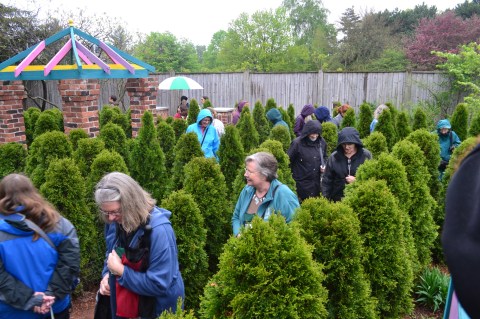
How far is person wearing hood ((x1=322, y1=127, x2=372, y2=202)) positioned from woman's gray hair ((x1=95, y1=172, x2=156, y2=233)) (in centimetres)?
302

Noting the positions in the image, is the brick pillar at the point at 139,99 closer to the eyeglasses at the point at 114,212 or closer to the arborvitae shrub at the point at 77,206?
the arborvitae shrub at the point at 77,206

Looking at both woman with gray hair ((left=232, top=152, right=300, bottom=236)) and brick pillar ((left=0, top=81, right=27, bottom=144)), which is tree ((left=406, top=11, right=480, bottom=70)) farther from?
woman with gray hair ((left=232, top=152, right=300, bottom=236))

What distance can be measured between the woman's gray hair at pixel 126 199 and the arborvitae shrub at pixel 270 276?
0.62 metres

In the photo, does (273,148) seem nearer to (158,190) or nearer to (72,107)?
(158,190)

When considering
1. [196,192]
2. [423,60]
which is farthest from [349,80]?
[196,192]

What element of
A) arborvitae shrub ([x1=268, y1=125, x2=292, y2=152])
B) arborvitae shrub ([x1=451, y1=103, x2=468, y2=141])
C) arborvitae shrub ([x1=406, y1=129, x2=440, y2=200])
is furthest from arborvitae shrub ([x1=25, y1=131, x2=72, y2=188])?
arborvitae shrub ([x1=451, y1=103, x2=468, y2=141])

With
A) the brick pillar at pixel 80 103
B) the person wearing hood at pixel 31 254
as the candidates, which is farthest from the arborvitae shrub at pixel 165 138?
the person wearing hood at pixel 31 254

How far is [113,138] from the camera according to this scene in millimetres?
7137

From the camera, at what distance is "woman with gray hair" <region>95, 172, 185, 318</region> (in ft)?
8.53

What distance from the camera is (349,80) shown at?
1681 centimetres

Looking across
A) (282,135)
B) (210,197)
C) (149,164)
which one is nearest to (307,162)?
(210,197)

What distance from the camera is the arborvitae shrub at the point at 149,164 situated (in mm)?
6668

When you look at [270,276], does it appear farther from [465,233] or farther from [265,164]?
[465,233]

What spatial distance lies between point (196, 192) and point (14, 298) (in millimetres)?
2238
